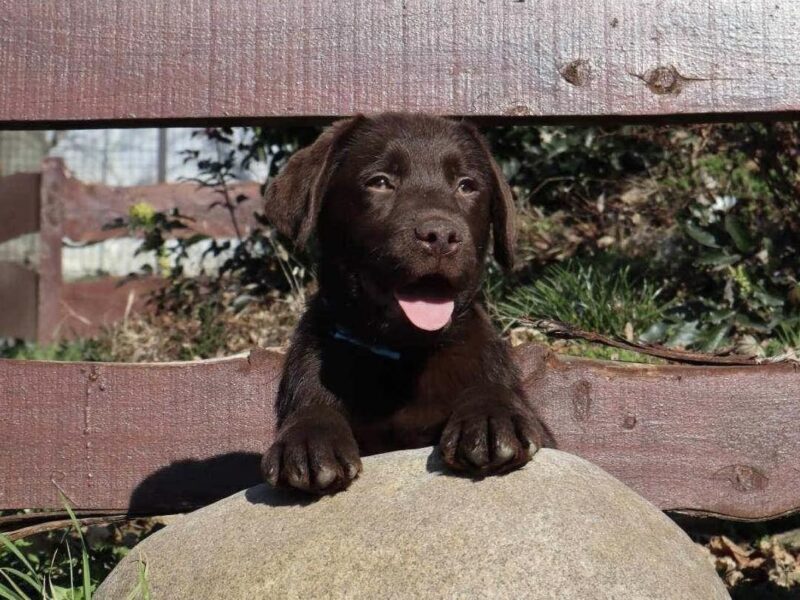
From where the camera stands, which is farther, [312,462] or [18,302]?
[18,302]

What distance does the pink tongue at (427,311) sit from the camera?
12.1ft

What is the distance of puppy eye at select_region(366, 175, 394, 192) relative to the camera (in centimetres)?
407

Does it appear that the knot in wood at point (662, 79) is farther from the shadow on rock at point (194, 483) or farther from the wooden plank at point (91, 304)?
the wooden plank at point (91, 304)

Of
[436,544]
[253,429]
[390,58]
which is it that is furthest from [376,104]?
[436,544]

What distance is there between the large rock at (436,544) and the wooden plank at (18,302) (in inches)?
306

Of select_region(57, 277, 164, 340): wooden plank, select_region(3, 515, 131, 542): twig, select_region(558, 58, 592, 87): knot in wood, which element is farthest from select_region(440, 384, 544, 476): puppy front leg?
select_region(57, 277, 164, 340): wooden plank

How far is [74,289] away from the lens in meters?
10.8

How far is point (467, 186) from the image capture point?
421 centimetres

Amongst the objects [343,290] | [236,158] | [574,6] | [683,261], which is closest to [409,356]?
[343,290]

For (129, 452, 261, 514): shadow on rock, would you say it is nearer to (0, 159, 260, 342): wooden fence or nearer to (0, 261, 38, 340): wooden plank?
(0, 159, 260, 342): wooden fence

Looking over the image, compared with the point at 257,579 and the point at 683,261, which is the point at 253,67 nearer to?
the point at 257,579

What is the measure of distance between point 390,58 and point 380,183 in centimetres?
50

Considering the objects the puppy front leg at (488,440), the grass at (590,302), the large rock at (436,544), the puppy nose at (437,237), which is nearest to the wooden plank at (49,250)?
the grass at (590,302)

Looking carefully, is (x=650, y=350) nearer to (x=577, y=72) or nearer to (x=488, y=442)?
(x=577, y=72)
